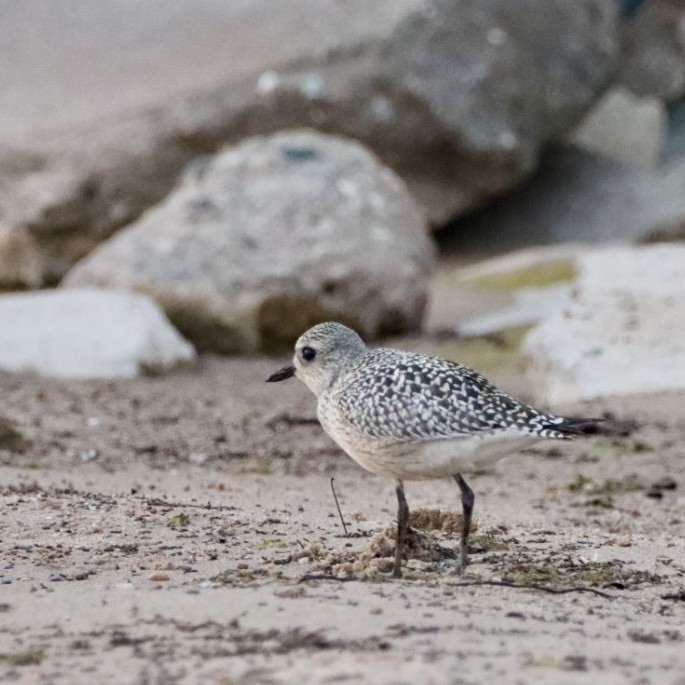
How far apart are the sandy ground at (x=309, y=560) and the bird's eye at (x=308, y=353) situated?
1.87 feet

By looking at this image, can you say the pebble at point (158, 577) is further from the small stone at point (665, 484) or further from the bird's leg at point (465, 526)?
the small stone at point (665, 484)

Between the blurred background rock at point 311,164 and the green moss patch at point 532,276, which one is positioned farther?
the green moss patch at point 532,276

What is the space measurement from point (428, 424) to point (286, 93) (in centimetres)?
900

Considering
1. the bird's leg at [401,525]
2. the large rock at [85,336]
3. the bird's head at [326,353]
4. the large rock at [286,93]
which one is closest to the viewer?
the bird's leg at [401,525]

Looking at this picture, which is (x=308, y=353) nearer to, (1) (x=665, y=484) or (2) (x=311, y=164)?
(1) (x=665, y=484)

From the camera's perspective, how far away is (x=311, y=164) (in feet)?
36.5

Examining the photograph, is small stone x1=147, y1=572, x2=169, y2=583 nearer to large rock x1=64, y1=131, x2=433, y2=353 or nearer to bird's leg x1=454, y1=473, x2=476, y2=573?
bird's leg x1=454, y1=473, x2=476, y2=573

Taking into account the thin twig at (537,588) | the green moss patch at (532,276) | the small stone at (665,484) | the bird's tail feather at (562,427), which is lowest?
the small stone at (665,484)

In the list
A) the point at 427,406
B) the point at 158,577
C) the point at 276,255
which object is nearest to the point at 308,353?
the point at 427,406

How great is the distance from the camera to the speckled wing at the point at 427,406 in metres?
4.34

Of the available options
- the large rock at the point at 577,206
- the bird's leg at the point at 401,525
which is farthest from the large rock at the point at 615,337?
the large rock at the point at 577,206

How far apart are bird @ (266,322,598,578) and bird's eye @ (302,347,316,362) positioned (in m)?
0.25

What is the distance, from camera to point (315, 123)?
43.3ft

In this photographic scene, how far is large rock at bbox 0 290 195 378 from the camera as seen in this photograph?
9109 millimetres
